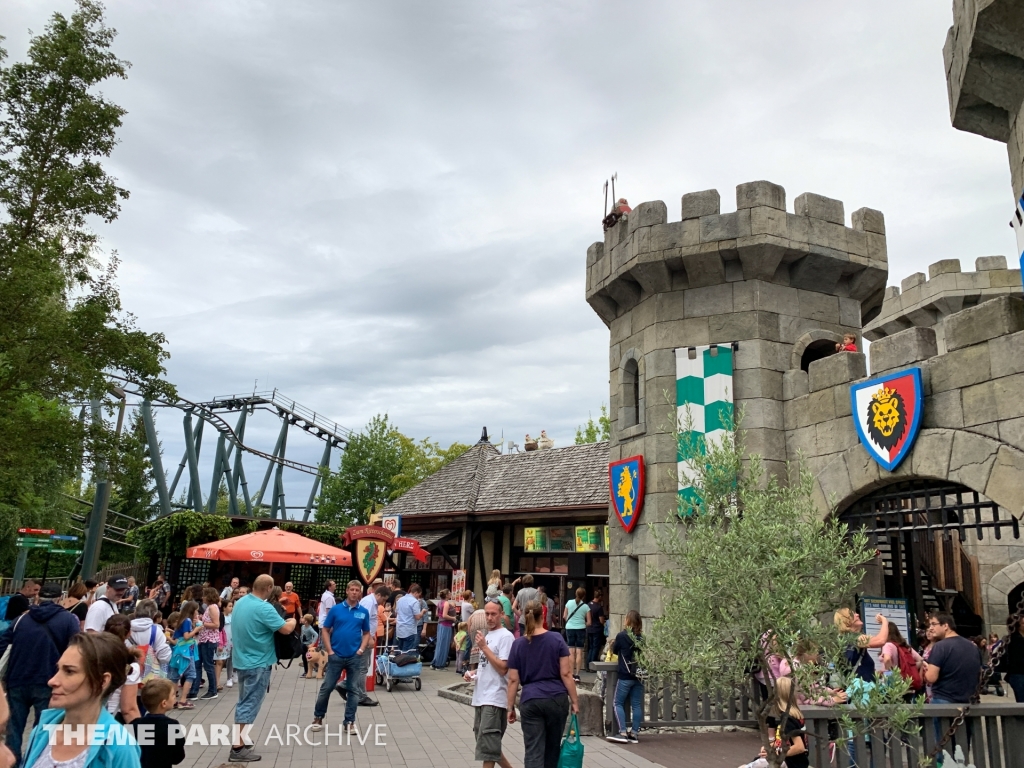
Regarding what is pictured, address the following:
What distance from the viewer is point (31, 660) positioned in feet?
20.6

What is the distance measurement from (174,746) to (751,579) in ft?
11.4

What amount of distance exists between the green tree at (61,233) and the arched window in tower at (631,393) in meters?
8.21

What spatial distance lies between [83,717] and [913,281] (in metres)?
18.7

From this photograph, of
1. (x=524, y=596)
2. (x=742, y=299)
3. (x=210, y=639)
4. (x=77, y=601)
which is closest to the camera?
(x=77, y=601)

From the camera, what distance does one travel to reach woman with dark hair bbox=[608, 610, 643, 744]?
857 cm

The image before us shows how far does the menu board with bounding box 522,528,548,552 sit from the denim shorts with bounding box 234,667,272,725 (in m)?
11.3

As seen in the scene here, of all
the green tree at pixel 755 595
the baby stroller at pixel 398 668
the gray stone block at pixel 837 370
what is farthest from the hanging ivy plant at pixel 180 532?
the green tree at pixel 755 595

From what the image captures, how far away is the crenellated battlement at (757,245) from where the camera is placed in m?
10.2

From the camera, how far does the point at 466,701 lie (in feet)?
35.5

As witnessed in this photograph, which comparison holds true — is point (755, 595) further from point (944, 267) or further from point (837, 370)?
point (944, 267)

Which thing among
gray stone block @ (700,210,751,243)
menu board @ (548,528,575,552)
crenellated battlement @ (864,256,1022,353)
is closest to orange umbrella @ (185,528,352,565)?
menu board @ (548,528,575,552)

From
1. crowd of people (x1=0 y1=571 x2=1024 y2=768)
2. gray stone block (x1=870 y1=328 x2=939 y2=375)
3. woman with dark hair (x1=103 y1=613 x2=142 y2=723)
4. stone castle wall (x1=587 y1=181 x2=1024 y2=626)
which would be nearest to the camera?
crowd of people (x1=0 y1=571 x2=1024 y2=768)

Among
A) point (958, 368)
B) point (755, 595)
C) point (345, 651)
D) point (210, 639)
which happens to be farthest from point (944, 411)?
point (210, 639)

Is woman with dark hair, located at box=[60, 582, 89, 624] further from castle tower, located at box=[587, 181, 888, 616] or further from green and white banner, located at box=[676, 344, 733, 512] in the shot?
green and white banner, located at box=[676, 344, 733, 512]
